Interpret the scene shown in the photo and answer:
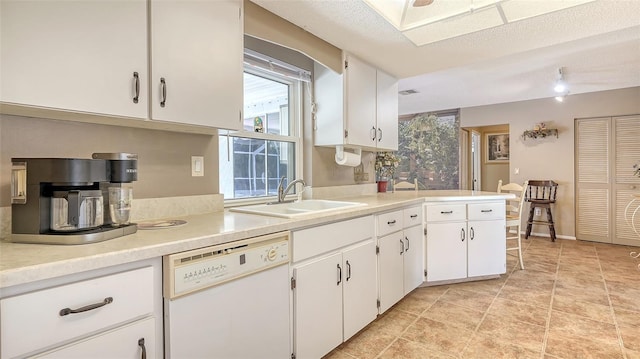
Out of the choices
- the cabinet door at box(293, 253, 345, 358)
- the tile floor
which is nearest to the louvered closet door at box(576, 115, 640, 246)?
the tile floor

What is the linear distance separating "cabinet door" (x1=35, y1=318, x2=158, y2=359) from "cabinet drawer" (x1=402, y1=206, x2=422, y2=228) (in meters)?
2.02

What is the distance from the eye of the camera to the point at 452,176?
20.6 feet

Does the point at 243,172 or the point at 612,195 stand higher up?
the point at 243,172

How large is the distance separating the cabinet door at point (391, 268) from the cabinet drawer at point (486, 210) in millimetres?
942

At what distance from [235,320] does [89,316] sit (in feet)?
1.75

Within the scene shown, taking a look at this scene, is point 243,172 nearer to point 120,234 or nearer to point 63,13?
point 120,234

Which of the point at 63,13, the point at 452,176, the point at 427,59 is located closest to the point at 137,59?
the point at 63,13

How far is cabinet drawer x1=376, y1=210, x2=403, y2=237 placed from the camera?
7.55 ft

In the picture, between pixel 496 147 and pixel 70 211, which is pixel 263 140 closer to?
pixel 70 211

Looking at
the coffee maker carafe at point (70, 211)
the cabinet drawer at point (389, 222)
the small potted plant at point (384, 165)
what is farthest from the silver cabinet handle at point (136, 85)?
the small potted plant at point (384, 165)

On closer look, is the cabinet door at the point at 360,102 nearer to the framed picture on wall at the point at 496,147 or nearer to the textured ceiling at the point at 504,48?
the textured ceiling at the point at 504,48

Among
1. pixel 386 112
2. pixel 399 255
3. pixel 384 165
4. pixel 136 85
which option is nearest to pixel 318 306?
pixel 399 255

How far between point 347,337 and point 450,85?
12.8ft

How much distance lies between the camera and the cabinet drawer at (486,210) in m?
3.10
